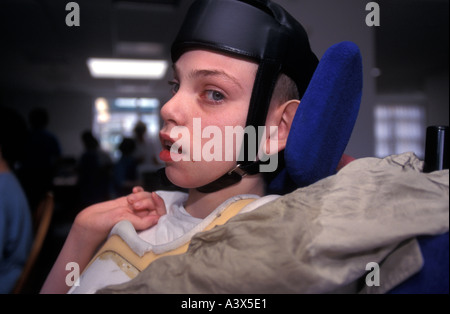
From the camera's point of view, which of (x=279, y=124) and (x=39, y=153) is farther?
(x=39, y=153)

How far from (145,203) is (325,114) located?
0.35 metres

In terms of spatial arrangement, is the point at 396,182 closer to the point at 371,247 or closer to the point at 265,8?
the point at 371,247

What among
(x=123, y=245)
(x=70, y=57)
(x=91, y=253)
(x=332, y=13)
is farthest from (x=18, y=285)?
(x=70, y=57)

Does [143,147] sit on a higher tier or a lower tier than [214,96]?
lower

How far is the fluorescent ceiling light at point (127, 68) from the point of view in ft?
17.6

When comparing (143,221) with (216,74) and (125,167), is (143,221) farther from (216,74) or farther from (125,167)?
(125,167)

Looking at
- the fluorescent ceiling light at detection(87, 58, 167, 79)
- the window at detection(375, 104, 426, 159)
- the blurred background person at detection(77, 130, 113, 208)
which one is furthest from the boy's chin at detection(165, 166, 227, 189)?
the fluorescent ceiling light at detection(87, 58, 167, 79)

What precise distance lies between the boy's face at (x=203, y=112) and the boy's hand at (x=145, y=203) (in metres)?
0.08

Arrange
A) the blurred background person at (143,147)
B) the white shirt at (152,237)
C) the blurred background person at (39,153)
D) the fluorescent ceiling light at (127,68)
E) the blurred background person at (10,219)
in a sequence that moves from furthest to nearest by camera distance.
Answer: the fluorescent ceiling light at (127,68) → the blurred background person at (39,153) → the blurred background person at (143,147) → the blurred background person at (10,219) → the white shirt at (152,237)

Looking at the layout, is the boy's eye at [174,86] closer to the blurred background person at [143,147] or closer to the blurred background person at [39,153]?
the blurred background person at [143,147]

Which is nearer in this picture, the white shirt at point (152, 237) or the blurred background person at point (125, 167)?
the white shirt at point (152, 237)

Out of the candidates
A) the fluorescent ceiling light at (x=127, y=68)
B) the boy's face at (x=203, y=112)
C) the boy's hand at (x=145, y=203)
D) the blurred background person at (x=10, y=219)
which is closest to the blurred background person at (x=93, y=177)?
the blurred background person at (x=10, y=219)

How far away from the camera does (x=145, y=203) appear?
2.07 ft

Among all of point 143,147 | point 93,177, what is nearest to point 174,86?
point 93,177
